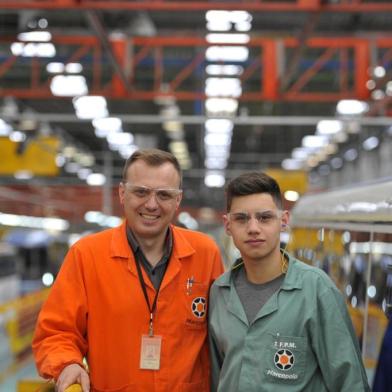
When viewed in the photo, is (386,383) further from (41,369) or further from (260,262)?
(41,369)

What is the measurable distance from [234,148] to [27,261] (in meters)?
10.6

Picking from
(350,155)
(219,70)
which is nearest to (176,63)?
(219,70)

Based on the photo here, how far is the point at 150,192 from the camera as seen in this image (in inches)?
138

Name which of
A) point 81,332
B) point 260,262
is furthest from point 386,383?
point 81,332

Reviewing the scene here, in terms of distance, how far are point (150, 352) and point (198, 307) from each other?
1.01ft

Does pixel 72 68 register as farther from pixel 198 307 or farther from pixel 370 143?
pixel 198 307

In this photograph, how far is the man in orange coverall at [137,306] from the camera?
3500 millimetres

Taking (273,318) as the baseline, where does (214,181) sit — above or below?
above

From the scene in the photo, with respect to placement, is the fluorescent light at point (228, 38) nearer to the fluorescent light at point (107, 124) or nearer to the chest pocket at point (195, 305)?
the fluorescent light at point (107, 124)

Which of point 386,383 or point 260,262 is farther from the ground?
point 260,262

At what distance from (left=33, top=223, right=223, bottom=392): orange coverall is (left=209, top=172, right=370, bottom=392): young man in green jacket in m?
0.18

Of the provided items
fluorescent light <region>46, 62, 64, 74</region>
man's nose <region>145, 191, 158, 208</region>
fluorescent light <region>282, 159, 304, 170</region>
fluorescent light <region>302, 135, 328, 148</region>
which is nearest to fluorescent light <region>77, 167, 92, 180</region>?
fluorescent light <region>282, 159, 304, 170</region>

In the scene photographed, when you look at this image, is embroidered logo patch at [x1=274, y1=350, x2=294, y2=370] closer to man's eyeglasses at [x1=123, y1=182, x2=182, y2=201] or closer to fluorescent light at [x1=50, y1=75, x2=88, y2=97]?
man's eyeglasses at [x1=123, y1=182, x2=182, y2=201]

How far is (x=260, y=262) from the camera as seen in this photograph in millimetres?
3355
